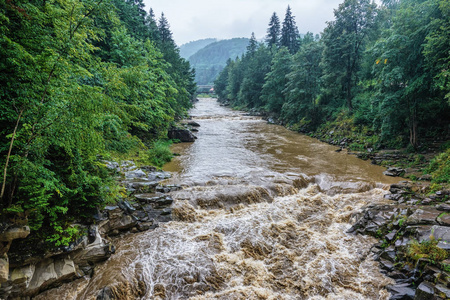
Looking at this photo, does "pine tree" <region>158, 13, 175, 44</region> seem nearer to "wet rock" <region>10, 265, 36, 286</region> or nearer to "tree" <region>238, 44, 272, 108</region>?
"tree" <region>238, 44, 272, 108</region>

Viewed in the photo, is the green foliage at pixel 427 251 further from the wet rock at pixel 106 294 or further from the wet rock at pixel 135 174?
the wet rock at pixel 135 174

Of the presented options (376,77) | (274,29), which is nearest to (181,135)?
(376,77)

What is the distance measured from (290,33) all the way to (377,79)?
4264cm

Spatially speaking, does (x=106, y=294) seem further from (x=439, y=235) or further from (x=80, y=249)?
(x=439, y=235)

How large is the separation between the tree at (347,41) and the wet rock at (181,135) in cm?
1647

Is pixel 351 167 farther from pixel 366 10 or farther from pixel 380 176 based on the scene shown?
pixel 366 10

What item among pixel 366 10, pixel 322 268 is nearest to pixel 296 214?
pixel 322 268

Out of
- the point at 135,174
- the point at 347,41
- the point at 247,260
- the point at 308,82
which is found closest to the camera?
the point at 247,260

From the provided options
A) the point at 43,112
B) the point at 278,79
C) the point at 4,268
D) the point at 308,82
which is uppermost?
the point at 278,79

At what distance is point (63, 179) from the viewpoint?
624 centimetres

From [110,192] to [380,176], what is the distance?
1440 centimetres

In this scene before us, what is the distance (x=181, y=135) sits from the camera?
23672 mm

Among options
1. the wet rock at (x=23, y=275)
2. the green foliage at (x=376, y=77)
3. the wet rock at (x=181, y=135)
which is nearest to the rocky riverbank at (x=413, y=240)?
the green foliage at (x=376, y=77)

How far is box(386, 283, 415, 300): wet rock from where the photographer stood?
5531 mm
